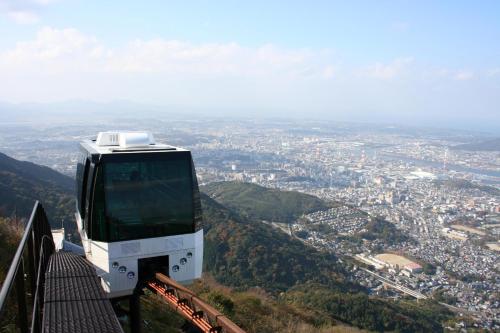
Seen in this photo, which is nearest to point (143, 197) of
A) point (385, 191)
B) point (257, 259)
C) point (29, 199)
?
point (29, 199)

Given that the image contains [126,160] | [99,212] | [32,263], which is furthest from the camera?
[126,160]

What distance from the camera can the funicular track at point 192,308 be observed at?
3737 mm

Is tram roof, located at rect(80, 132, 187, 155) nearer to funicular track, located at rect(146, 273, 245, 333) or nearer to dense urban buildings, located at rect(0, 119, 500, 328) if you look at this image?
funicular track, located at rect(146, 273, 245, 333)

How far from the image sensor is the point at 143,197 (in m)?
5.51

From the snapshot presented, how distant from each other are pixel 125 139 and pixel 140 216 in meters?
1.27

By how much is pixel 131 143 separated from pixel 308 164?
83693 mm

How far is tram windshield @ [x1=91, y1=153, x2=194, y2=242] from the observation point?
5.32m

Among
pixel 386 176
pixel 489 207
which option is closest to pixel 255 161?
pixel 386 176

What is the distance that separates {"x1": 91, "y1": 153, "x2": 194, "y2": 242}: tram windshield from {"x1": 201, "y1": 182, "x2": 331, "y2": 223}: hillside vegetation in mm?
41626

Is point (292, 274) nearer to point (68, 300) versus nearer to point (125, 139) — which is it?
point (125, 139)

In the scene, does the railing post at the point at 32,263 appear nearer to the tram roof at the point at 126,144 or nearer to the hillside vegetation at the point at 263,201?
the tram roof at the point at 126,144

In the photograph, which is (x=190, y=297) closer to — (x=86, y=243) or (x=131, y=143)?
(x=86, y=243)

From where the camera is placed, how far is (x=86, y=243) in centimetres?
574

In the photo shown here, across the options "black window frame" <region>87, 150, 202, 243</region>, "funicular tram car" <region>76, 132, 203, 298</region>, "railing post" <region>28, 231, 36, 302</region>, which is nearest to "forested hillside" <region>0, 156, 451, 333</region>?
"funicular tram car" <region>76, 132, 203, 298</region>
